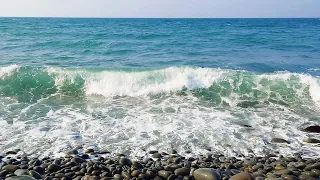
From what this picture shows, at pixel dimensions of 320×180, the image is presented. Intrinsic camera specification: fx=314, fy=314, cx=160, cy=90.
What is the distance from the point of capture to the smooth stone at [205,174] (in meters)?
5.86

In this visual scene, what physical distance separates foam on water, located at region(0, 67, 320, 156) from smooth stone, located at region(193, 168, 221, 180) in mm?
1627

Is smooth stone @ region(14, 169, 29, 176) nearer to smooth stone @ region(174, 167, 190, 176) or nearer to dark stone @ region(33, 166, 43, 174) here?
dark stone @ region(33, 166, 43, 174)

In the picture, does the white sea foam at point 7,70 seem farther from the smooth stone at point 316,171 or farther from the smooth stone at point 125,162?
the smooth stone at point 316,171

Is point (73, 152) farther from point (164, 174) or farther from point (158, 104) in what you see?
point (158, 104)

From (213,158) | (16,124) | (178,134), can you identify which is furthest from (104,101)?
(213,158)

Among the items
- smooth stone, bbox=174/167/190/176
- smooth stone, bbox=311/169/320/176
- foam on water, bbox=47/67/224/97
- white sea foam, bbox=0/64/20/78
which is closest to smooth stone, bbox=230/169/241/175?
smooth stone, bbox=174/167/190/176

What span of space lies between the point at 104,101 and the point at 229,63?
29.8ft

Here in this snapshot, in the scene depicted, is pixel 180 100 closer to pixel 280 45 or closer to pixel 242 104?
pixel 242 104

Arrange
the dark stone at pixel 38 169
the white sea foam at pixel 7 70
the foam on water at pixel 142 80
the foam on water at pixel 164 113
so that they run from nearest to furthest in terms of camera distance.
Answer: the dark stone at pixel 38 169 → the foam on water at pixel 164 113 → the foam on water at pixel 142 80 → the white sea foam at pixel 7 70

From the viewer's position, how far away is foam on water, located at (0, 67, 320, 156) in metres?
8.11

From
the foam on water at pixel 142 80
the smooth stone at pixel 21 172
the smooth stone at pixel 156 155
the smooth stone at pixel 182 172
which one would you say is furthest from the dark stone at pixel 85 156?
the foam on water at pixel 142 80

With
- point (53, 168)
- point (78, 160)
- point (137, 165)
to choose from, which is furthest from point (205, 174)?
point (53, 168)

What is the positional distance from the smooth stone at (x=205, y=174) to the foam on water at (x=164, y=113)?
1627 mm

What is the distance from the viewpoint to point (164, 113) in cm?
1077
